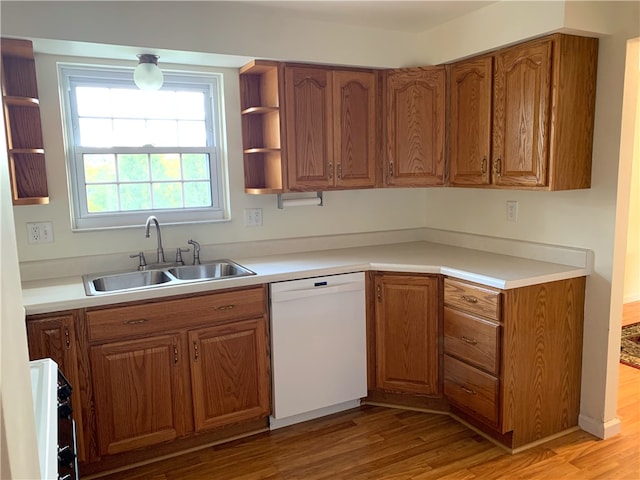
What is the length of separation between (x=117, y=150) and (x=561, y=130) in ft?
7.80

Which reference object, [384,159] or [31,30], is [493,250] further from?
[31,30]

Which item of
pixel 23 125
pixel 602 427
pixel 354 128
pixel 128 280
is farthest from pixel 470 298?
pixel 23 125

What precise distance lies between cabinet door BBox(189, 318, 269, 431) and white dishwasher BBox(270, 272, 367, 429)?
78mm

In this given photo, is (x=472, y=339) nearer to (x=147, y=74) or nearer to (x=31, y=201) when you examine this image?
(x=147, y=74)

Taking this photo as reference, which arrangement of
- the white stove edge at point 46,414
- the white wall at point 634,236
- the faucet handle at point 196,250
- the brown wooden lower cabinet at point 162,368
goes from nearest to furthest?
the white stove edge at point 46,414, the brown wooden lower cabinet at point 162,368, the faucet handle at point 196,250, the white wall at point 634,236

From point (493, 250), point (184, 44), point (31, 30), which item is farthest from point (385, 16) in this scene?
point (31, 30)

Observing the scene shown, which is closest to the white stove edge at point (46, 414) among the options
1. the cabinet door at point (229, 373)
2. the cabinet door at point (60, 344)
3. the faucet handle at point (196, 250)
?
the cabinet door at point (60, 344)

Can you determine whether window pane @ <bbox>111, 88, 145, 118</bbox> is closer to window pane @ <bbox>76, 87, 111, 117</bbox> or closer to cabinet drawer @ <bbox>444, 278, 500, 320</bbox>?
window pane @ <bbox>76, 87, 111, 117</bbox>

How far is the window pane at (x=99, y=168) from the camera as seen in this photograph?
8.97 feet

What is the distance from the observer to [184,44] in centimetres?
250

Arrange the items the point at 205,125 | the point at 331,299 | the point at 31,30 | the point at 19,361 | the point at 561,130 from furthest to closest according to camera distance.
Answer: the point at 205,125, the point at 331,299, the point at 561,130, the point at 31,30, the point at 19,361

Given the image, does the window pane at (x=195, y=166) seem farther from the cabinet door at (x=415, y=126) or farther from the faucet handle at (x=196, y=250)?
the cabinet door at (x=415, y=126)

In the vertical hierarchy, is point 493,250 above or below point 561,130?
below

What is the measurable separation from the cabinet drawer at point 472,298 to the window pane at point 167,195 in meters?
1.66
